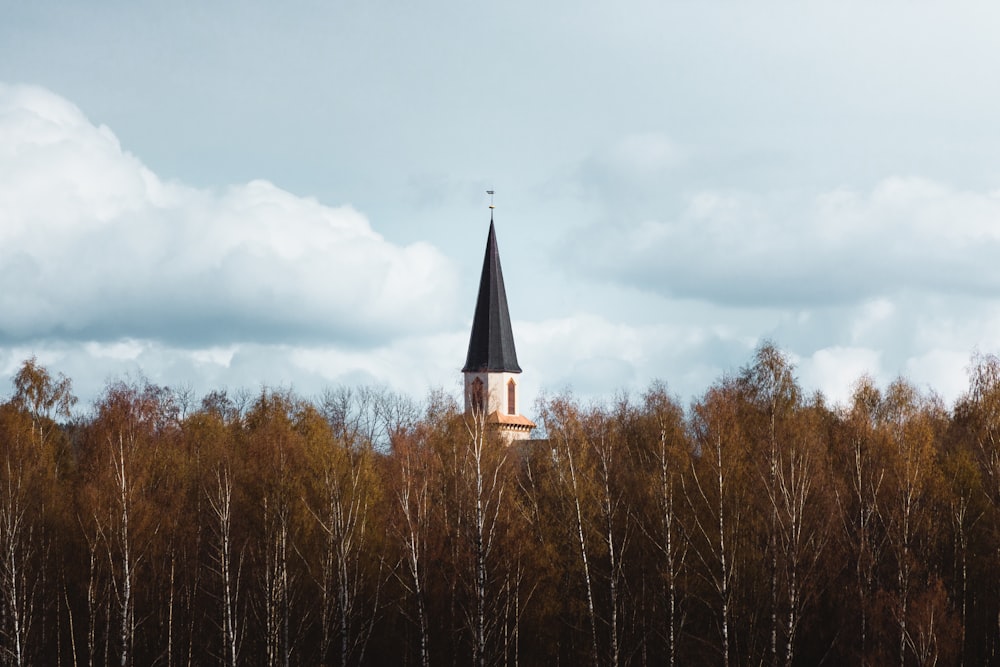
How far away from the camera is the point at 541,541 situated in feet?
159

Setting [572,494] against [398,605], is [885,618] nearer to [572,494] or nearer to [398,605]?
[572,494]

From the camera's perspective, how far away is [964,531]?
1913 inches

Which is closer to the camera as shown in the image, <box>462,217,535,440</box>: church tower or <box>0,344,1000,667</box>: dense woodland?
<box>0,344,1000,667</box>: dense woodland

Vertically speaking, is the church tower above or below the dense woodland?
above

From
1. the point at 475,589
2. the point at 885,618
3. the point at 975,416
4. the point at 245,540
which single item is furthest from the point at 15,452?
the point at 975,416

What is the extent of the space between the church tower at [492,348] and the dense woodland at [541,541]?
48011 mm

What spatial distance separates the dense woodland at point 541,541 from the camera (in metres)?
45.0

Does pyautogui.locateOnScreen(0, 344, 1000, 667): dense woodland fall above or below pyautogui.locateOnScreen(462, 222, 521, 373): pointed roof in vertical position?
below

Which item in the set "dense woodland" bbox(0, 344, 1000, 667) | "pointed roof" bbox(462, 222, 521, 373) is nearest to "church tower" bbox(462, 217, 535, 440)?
"pointed roof" bbox(462, 222, 521, 373)

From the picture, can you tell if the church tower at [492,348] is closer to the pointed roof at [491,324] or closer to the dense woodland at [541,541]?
the pointed roof at [491,324]

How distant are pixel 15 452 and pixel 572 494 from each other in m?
24.8

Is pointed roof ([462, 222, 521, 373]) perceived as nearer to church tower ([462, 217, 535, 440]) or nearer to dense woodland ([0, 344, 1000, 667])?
church tower ([462, 217, 535, 440])

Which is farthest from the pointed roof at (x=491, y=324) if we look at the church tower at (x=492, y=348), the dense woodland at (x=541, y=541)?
the dense woodland at (x=541, y=541)

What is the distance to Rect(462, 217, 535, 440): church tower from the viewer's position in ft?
335
